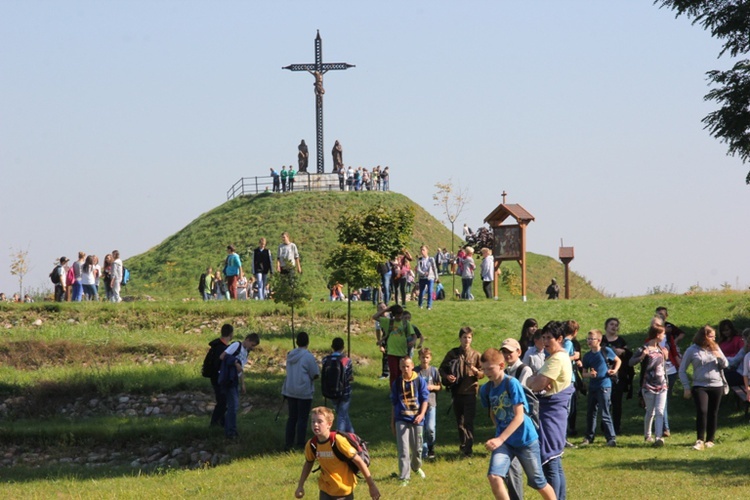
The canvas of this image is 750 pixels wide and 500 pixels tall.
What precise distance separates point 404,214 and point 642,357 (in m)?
16.3

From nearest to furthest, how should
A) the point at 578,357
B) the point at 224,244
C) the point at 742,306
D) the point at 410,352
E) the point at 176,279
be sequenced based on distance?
the point at 578,357
the point at 410,352
the point at 742,306
the point at 176,279
the point at 224,244

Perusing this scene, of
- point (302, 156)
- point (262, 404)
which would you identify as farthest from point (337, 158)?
point (262, 404)

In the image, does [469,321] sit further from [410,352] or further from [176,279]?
[176,279]

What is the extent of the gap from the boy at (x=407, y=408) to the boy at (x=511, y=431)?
3.86 meters

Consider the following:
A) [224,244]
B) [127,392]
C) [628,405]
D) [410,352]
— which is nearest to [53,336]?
[127,392]

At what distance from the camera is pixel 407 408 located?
14078 millimetres

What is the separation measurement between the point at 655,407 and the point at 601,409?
31.6 inches

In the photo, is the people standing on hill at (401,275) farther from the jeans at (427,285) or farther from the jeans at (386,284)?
the jeans at (427,285)

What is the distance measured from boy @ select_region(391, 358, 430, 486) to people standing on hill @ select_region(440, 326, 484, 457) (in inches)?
65.0

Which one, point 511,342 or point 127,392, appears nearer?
point 511,342

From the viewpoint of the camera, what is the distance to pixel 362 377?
25.1 meters

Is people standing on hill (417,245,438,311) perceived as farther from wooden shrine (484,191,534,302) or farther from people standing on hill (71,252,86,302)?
people standing on hill (71,252,86,302)

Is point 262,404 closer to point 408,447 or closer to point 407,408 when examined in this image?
point 408,447

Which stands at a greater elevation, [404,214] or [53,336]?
[404,214]
